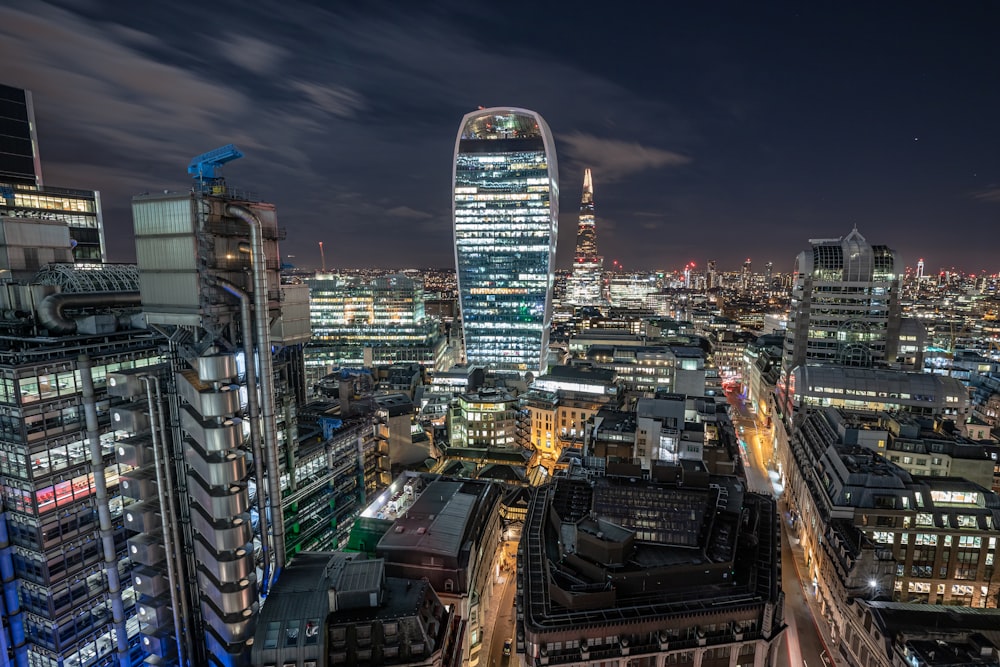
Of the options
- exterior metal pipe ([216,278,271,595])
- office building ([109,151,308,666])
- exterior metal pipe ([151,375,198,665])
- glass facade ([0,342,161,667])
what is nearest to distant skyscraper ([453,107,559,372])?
glass facade ([0,342,161,667])

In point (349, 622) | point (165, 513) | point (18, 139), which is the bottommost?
point (349, 622)

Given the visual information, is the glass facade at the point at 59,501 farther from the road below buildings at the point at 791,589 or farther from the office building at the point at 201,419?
the road below buildings at the point at 791,589

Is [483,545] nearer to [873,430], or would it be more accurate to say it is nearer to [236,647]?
[236,647]

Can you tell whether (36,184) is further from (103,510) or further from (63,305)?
(103,510)

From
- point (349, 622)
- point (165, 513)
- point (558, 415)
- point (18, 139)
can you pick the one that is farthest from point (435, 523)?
point (18, 139)

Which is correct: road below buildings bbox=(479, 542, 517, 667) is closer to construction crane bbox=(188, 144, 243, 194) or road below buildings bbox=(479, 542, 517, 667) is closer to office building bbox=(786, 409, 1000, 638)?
office building bbox=(786, 409, 1000, 638)

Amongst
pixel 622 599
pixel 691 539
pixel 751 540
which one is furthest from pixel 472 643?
pixel 751 540

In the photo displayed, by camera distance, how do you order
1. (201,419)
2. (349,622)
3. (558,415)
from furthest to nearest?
(558,415), (349,622), (201,419)
